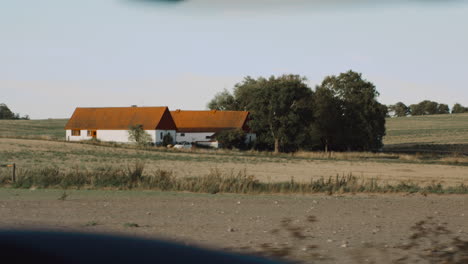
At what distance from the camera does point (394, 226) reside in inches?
473

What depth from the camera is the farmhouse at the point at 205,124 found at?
85688 millimetres

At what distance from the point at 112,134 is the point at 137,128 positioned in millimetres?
9315

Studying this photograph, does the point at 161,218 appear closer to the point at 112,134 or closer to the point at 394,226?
the point at 394,226

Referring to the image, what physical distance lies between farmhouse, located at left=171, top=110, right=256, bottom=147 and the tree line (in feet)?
30.2

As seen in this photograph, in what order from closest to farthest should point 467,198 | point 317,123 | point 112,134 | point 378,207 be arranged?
point 378,207
point 467,198
point 317,123
point 112,134

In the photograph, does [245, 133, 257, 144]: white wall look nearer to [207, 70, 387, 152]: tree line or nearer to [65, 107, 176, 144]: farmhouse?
[207, 70, 387, 152]: tree line

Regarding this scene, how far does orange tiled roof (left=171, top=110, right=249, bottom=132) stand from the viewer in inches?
3423

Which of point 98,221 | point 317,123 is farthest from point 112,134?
point 98,221

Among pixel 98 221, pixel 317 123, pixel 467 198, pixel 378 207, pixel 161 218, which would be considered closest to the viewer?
pixel 98 221

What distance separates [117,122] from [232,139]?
664 inches

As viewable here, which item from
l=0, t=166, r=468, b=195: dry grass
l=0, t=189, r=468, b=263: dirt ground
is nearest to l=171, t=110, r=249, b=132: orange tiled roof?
l=0, t=166, r=468, b=195: dry grass

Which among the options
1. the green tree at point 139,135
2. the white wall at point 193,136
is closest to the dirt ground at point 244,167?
the green tree at point 139,135

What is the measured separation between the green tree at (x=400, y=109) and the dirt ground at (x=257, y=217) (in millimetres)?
167020

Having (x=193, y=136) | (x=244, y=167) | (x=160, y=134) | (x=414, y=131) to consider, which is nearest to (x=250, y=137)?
(x=193, y=136)
